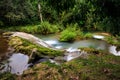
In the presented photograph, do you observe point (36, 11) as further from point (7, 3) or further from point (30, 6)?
point (7, 3)

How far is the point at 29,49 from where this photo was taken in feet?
38.1

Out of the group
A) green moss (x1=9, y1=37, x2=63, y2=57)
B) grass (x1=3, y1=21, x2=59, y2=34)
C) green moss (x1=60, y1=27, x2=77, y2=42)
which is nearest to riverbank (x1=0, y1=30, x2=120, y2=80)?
green moss (x1=9, y1=37, x2=63, y2=57)

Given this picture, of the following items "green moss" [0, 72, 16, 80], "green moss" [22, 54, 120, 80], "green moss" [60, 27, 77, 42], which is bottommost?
"green moss" [60, 27, 77, 42]

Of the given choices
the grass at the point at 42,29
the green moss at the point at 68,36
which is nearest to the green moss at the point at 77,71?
the green moss at the point at 68,36

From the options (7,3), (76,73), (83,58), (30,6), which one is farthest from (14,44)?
(30,6)

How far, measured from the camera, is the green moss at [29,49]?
1123 cm

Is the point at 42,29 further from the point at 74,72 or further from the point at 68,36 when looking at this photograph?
the point at 74,72

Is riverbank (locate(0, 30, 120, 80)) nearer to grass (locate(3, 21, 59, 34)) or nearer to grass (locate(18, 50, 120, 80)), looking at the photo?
grass (locate(18, 50, 120, 80))

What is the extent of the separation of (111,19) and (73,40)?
14.8m

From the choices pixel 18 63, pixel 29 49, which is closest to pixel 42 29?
pixel 29 49

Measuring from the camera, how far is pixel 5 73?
8.50 metres

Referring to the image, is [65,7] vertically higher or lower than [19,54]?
higher

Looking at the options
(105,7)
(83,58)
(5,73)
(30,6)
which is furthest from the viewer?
(30,6)

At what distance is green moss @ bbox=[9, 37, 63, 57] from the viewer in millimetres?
11234
